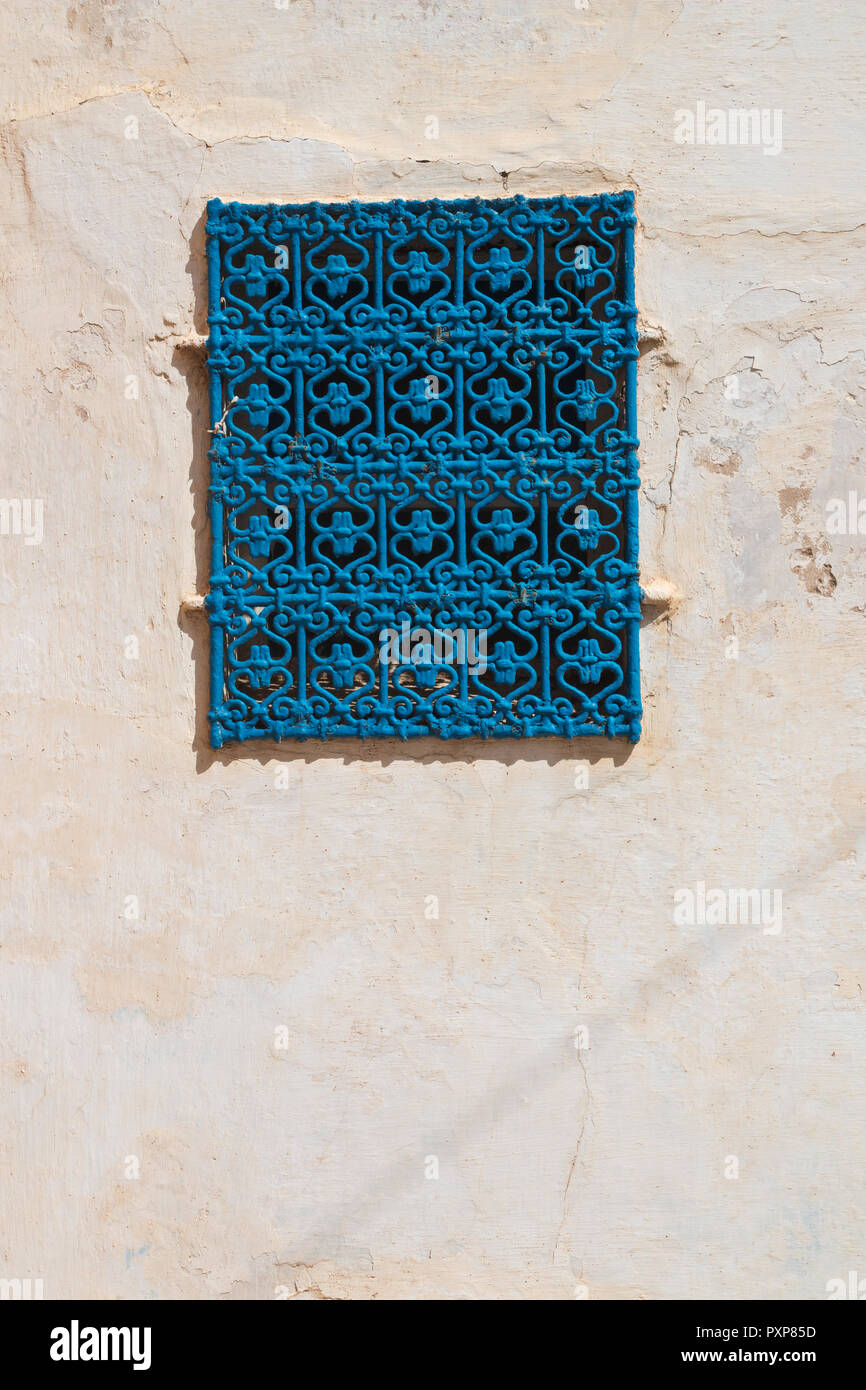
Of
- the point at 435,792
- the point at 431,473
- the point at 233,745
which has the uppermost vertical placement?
the point at 431,473

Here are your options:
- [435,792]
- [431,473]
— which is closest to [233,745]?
[435,792]

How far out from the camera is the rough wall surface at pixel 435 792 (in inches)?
104

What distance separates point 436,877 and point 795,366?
157 centimetres

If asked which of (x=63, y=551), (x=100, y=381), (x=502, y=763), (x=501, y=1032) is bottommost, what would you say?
(x=501, y=1032)

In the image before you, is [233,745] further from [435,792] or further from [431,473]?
[431,473]

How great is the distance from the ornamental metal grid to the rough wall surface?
0.09 m

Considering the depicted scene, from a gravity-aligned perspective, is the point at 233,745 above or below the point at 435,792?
above

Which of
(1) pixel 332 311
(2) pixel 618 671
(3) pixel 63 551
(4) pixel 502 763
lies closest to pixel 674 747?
(2) pixel 618 671

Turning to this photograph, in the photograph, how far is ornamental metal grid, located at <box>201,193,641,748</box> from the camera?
105 inches

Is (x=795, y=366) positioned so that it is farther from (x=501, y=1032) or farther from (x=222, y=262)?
(x=501, y=1032)

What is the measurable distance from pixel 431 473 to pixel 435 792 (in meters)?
0.79

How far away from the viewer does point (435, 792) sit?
2.69 m

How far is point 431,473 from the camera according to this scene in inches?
105

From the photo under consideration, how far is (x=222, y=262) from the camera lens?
107 inches
